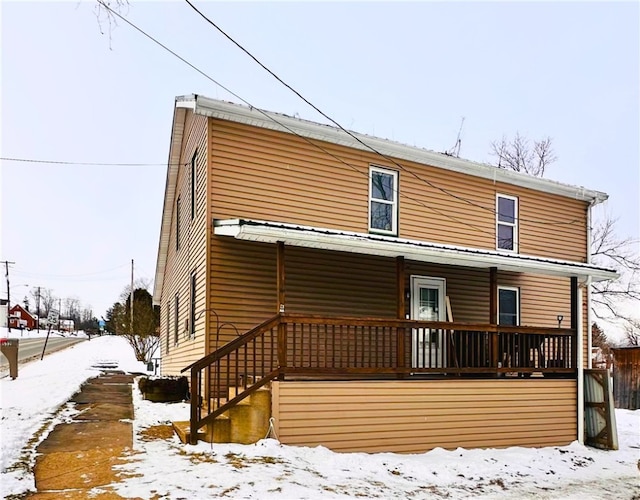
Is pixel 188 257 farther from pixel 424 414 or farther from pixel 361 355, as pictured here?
pixel 424 414

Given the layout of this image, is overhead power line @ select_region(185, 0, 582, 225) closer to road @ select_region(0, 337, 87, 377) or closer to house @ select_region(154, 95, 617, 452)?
house @ select_region(154, 95, 617, 452)

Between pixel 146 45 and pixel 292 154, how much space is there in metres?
4.05

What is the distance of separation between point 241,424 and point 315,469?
50.3 inches

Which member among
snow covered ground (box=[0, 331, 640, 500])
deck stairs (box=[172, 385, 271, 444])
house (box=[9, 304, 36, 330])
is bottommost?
house (box=[9, 304, 36, 330])

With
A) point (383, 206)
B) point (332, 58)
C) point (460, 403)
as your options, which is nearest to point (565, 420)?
point (460, 403)

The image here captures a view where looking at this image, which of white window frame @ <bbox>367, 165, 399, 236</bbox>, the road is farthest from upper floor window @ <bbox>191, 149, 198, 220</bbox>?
the road

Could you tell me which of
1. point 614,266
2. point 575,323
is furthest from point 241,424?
point 614,266

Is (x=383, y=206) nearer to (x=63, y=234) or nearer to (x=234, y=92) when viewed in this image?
(x=234, y=92)

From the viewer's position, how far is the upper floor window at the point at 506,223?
13430 mm

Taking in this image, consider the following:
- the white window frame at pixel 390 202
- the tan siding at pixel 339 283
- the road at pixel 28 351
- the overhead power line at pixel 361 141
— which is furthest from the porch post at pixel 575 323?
the road at pixel 28 351

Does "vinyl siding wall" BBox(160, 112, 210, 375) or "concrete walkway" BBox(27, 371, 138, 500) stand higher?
"vinyl siding wall" BBox(160, 112, 210, 375)

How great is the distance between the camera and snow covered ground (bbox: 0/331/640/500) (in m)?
5.98

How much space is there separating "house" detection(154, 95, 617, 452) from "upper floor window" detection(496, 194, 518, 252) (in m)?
0.04

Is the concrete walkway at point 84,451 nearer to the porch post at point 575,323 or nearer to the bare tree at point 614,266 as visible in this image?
the porch post at point 575,323
